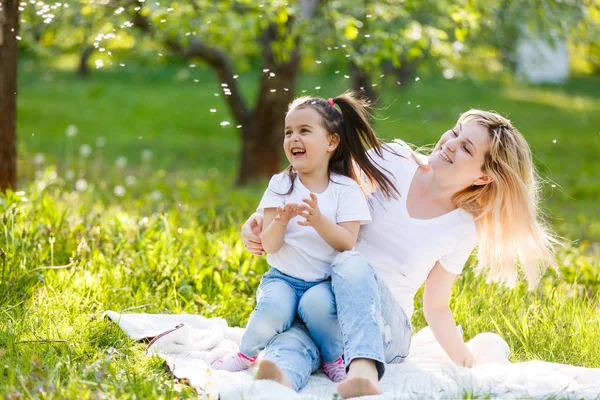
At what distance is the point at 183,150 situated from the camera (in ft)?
40.7

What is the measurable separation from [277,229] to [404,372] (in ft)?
2.48

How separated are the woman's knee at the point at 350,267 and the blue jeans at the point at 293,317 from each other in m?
0.11

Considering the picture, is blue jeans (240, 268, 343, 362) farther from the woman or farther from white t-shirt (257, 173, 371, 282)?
the woman

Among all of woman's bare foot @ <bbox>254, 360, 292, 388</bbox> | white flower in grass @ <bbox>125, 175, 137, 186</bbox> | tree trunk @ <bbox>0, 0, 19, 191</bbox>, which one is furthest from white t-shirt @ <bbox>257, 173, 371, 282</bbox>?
white flower in grass @ <bbox>125, 175, 137, 186</bbox>

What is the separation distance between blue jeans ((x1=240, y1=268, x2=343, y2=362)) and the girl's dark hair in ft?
1.51

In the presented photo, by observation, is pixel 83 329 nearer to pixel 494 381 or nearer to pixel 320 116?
pixel 320 116

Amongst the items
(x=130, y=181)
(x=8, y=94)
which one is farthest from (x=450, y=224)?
(x=130, y=181)

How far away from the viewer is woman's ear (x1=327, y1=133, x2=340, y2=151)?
10.3ft

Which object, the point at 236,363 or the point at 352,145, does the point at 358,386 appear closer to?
the point at 236,363

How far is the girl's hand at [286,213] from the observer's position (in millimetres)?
2850

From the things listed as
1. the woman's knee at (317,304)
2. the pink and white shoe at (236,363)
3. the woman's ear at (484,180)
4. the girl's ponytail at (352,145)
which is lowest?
the pink and white shoe at (236,363)

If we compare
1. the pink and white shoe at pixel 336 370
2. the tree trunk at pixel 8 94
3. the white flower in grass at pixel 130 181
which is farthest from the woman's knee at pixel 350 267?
the white flower in grass at pixel 130 181

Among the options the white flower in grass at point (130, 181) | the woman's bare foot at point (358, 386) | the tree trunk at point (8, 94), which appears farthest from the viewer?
the white flower in grass at point (130, 181)

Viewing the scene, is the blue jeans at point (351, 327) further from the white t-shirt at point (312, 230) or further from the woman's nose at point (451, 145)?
the woman's nose at point (451, 145)
